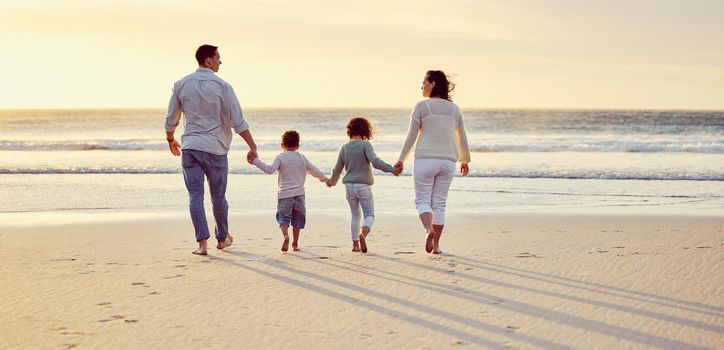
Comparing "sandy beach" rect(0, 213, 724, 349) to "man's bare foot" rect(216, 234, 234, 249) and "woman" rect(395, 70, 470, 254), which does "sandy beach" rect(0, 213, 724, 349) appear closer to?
"man's bare foot" rect(216, 234, 234, 249)

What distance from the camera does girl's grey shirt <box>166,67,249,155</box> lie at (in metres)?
6.27

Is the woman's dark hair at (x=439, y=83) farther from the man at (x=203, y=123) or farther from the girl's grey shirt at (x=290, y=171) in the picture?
the man at (x=203, y=123)

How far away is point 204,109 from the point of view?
629 cm

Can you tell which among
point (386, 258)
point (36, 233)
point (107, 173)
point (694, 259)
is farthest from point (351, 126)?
point (107, 173)

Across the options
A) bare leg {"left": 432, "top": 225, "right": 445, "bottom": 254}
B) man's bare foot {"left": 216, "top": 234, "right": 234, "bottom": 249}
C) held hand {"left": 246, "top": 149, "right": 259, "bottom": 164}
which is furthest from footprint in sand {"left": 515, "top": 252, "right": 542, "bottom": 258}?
man's bare foot {"left": 216, "top": 234, "right": 234, "bottom": 249}

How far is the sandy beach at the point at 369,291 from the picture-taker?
12.6 feet

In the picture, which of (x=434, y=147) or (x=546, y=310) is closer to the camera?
(x=546, y=310)

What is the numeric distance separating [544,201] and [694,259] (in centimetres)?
559

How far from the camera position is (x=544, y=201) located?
11625 mm

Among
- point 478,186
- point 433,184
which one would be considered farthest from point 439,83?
point 478,186

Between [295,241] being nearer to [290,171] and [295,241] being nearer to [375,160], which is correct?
[290,171]

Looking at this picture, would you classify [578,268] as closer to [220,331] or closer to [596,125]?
[220,331]

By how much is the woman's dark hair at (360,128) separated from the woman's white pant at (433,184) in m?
0.55

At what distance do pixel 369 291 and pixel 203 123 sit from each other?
2253mm
